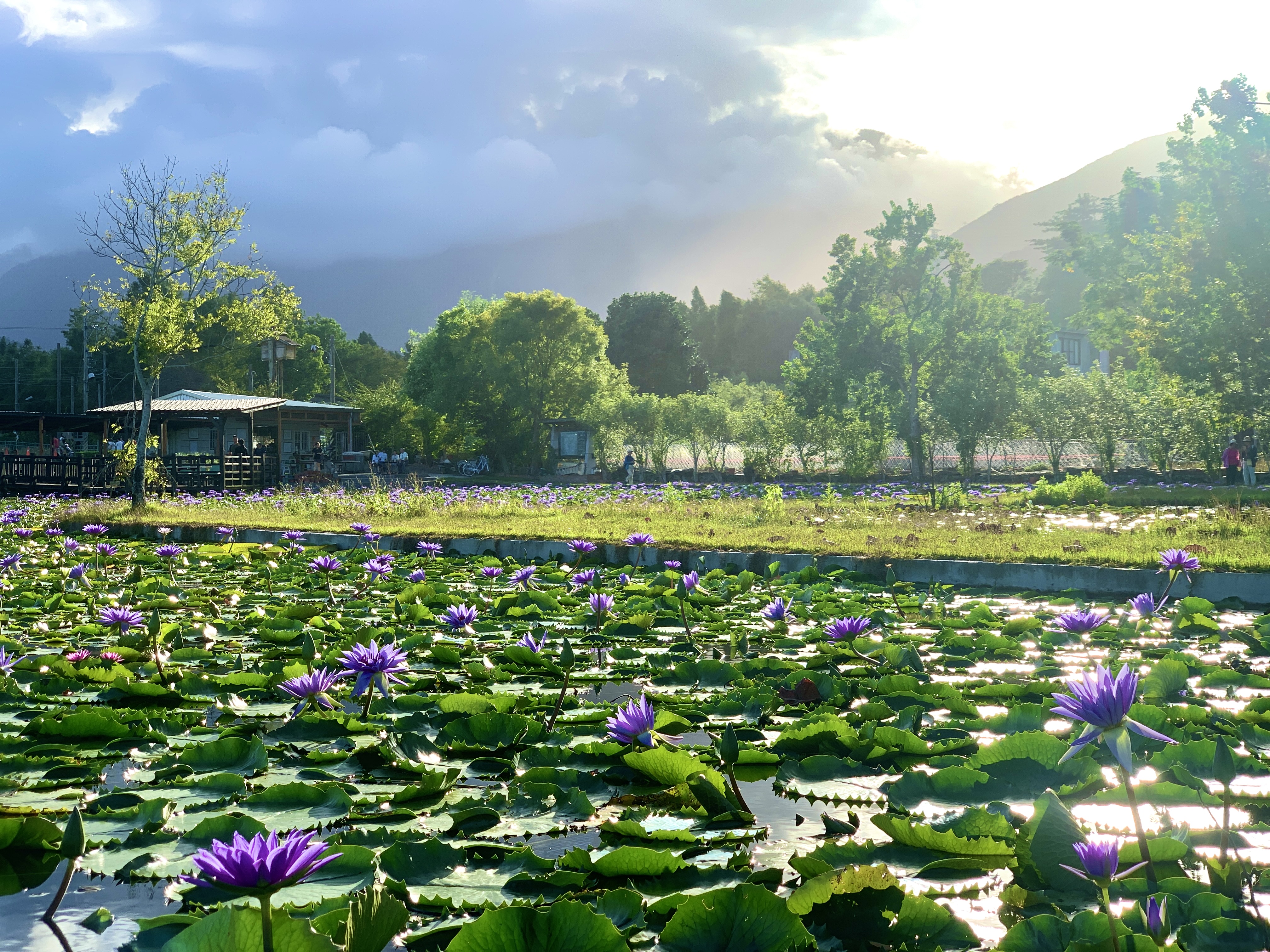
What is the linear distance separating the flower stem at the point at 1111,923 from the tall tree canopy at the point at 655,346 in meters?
59.6

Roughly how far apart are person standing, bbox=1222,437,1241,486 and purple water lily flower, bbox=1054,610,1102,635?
1938 centimetres

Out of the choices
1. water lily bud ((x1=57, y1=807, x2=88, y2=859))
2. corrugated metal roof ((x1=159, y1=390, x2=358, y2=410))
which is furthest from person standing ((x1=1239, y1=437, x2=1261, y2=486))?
corrugated metal roof ((x1=159, y1=390, x2=358, y2=410))

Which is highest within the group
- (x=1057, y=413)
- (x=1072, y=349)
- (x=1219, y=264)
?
(x=1072, y=349)

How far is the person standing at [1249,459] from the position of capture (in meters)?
19.1

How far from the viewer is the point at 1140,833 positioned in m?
1.52

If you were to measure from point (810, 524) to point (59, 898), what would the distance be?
30.7 feet

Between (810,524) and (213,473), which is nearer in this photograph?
(810,524)

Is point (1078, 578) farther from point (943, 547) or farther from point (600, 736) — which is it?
point (600, 736)

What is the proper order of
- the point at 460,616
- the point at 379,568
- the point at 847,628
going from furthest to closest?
the point at 379,568, the point at 460,616, the point at 847,628

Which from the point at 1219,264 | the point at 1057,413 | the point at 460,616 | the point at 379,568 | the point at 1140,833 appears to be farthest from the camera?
the point at 1057,413

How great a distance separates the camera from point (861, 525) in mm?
10125

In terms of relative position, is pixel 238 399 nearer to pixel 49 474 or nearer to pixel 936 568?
pixel 49 474

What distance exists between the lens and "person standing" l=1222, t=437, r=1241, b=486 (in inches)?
781

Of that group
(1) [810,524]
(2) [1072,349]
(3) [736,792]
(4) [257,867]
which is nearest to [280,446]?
(1) [810,524]
